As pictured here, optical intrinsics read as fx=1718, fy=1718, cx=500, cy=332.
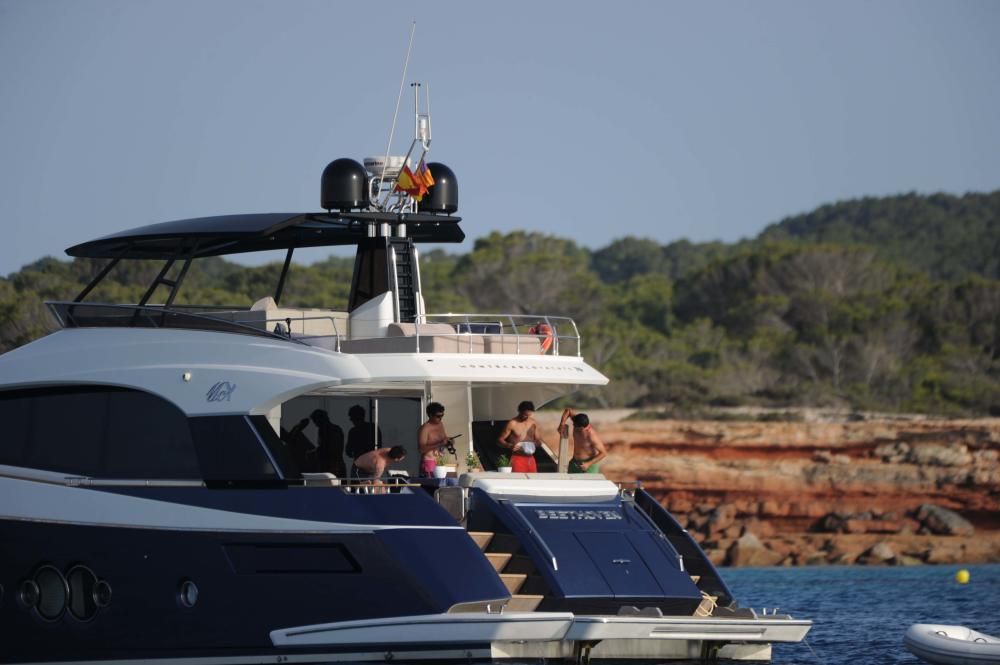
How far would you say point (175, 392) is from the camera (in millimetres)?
15773

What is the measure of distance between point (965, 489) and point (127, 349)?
27.4 meters

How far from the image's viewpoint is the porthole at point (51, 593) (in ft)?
52.1

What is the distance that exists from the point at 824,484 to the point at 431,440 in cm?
2594

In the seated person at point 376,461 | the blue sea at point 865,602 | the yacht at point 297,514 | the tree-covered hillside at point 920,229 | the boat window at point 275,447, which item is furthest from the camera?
the tree-covered hillside at point 920,229

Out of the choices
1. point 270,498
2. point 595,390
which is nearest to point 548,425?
point 595,390

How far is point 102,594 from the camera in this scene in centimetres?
1556

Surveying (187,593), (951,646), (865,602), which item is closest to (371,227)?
(187,593)

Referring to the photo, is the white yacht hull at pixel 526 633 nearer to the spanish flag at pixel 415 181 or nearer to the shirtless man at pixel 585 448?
the shirtless man at pixel 585 448

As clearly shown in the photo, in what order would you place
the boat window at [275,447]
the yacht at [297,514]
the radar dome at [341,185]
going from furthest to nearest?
1. the radar dome at [341,185]
2. the boat window at [275,447]
3. the yacht at [297,514]

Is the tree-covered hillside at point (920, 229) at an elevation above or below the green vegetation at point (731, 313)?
above

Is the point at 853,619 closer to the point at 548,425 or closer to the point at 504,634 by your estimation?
the point at 504,634

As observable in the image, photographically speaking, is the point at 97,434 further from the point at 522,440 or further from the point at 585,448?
the point at 585,448

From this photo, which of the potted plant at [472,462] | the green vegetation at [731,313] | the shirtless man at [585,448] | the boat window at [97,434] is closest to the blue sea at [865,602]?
the shirtless man at [585,448]

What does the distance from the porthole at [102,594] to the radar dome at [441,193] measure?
5.40 m
